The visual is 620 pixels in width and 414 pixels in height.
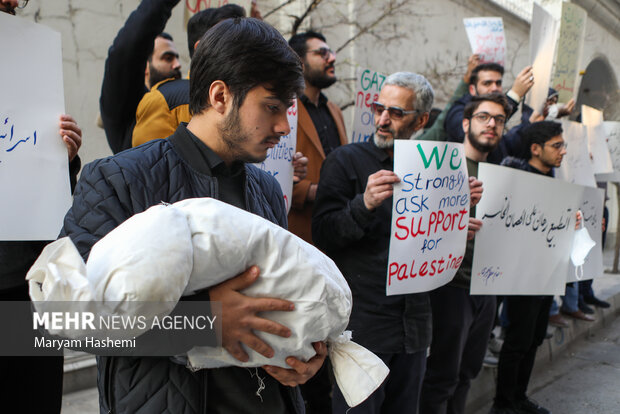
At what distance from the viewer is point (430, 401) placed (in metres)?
2.71

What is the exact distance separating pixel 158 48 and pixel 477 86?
2192 mm

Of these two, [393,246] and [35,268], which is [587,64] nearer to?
[393,246]

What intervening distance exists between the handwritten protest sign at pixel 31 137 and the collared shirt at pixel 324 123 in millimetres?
1579

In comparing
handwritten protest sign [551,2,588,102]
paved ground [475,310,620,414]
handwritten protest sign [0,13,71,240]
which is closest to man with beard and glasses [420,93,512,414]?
paved ground [475,310,620,414]

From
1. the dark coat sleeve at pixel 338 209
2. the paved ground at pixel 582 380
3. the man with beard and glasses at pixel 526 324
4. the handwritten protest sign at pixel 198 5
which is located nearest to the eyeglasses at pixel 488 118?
the man with beard and glasses at pixel 526 324

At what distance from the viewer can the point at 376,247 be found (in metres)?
2.24

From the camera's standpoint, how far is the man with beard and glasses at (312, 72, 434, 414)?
7.04ft

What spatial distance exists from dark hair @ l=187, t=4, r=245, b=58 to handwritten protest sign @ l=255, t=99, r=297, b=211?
0.57m

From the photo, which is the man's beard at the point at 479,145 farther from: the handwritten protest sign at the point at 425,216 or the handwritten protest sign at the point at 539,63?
the handwritten protest sign at the point at 539,63

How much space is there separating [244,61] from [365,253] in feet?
4.06

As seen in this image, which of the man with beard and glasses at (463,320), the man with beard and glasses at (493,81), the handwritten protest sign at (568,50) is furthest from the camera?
the handwritten protest sign at (568,50)

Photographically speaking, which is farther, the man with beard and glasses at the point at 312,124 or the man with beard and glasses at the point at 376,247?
the man with beard and glasses at the point at 312,124

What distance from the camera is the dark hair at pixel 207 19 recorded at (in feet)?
7.36

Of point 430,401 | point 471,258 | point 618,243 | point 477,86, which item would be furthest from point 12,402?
point 618,243
